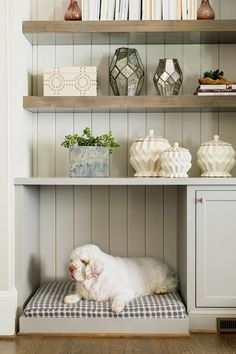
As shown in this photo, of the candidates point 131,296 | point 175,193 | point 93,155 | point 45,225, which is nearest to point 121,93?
point 93,155

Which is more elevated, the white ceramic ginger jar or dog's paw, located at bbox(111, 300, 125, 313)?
the white ceramic ginger jar

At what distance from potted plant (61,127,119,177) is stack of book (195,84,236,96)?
64 centimetres

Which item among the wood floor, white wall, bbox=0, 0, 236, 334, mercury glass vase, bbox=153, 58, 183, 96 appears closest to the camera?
the wood floor

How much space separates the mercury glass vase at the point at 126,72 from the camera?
3053 millimetres

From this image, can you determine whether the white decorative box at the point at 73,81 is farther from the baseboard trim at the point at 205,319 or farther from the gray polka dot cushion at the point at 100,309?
the baseboard trim at the point at 205,319

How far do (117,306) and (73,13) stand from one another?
1710mm

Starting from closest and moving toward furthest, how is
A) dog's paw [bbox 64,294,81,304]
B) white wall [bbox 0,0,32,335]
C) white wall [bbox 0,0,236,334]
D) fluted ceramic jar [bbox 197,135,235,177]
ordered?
white wall [bbox 0,0,32,335] → dog's paw [bbox 64,294,81,304] → fluted ceramic jar [bbox 197,135,235,177] → white wall [bbox 0,0,236,334]

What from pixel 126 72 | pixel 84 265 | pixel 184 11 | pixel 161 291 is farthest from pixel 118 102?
Result: pixel 161 291

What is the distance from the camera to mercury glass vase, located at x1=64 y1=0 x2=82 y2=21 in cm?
303

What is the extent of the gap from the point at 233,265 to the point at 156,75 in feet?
3.95

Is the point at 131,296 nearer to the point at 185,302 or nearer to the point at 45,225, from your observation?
the point at 185,302

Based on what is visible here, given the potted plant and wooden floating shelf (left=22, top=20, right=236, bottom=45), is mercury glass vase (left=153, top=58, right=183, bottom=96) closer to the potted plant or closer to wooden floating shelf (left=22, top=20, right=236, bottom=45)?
wooden floating shelf (left=22, top=20, right=236, bottom=45)

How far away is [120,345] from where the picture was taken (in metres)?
2.59

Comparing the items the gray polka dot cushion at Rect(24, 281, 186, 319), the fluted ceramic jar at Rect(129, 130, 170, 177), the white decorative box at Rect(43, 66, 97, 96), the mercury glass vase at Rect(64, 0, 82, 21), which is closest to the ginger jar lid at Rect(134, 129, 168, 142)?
the fluted ceramic jar at Rect(129, 130, 170, 177)
